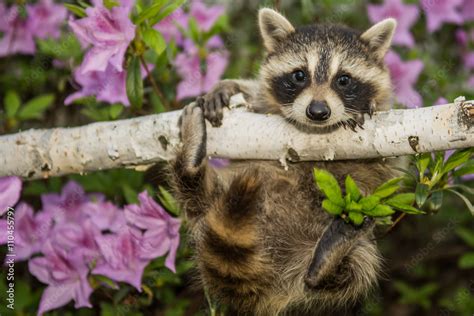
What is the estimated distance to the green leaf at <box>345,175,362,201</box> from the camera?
2.61 meters

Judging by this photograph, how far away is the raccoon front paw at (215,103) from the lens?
3.04m

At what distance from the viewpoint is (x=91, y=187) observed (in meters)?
3.80

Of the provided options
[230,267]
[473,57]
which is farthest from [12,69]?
[473,57]

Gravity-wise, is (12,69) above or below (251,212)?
below

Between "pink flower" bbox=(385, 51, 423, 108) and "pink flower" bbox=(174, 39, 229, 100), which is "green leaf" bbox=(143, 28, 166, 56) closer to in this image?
"pink flower" bbox=(174, 39, 229, 100)

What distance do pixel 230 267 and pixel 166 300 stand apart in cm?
129

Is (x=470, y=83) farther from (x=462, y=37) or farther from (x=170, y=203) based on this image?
(x=170, y=203)

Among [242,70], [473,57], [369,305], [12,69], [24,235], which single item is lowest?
[369,305]

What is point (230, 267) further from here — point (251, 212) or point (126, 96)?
point (126, 96)

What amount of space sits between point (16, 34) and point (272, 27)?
176 cm

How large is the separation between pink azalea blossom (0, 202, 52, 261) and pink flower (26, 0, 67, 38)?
1.31 metres

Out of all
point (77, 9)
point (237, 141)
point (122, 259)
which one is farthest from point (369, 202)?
point (77, 9)

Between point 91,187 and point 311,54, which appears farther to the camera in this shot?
point 91,187

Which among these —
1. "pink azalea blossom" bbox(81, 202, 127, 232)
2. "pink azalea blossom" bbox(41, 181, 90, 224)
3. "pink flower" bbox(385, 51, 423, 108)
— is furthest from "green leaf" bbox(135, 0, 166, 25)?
"pink flower" bbox(385, 51, 423, 108)
